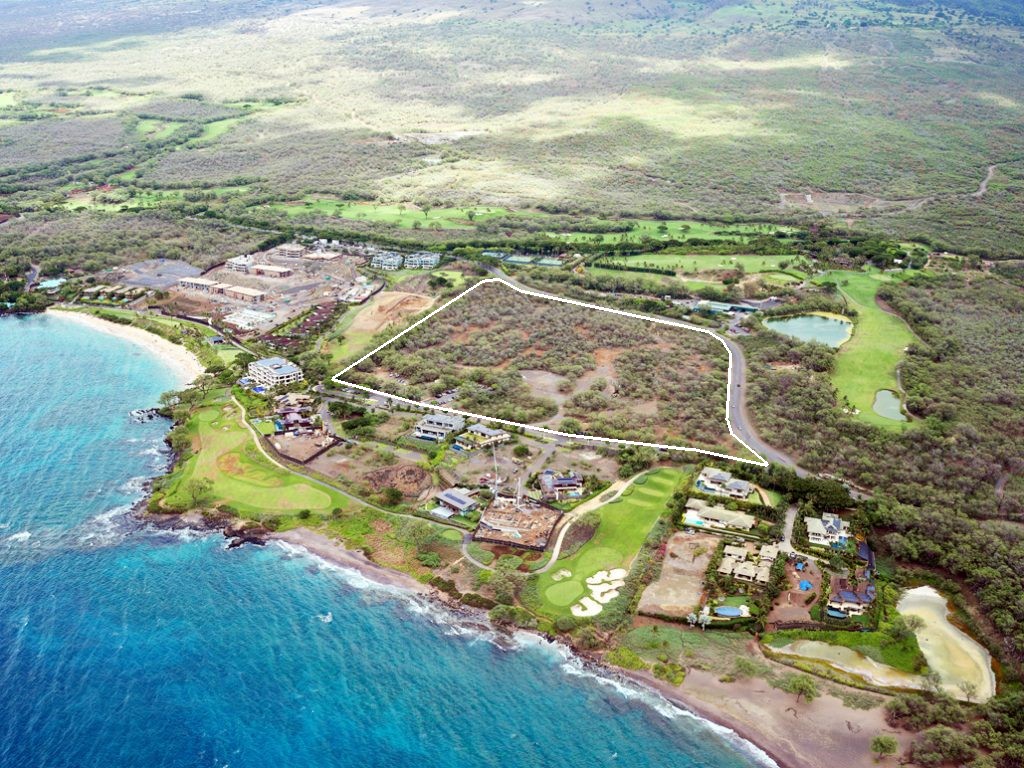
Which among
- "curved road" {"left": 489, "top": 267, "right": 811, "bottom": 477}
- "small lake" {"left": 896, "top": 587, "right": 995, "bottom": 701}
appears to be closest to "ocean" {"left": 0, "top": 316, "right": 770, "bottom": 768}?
"small lake" {"left": 896, "top": 587, "right": 995, "bottom": 701}

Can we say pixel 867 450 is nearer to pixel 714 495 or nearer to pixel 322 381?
pixel 714 495

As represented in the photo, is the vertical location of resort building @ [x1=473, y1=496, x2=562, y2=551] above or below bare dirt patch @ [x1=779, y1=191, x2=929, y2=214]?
above

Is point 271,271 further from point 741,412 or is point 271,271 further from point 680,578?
point 680,578

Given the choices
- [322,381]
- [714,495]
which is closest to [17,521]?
[322,381]

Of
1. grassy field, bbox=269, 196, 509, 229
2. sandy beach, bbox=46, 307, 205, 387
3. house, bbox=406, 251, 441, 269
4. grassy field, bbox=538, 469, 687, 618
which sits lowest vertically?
grassy field, bbox=269, 196, 509, 229

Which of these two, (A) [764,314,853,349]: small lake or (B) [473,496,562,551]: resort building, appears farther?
(A) [764,314,853,349]: small lake

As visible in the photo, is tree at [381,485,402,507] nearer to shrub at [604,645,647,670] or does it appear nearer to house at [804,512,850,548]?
shrub at [604,645,647,670]
